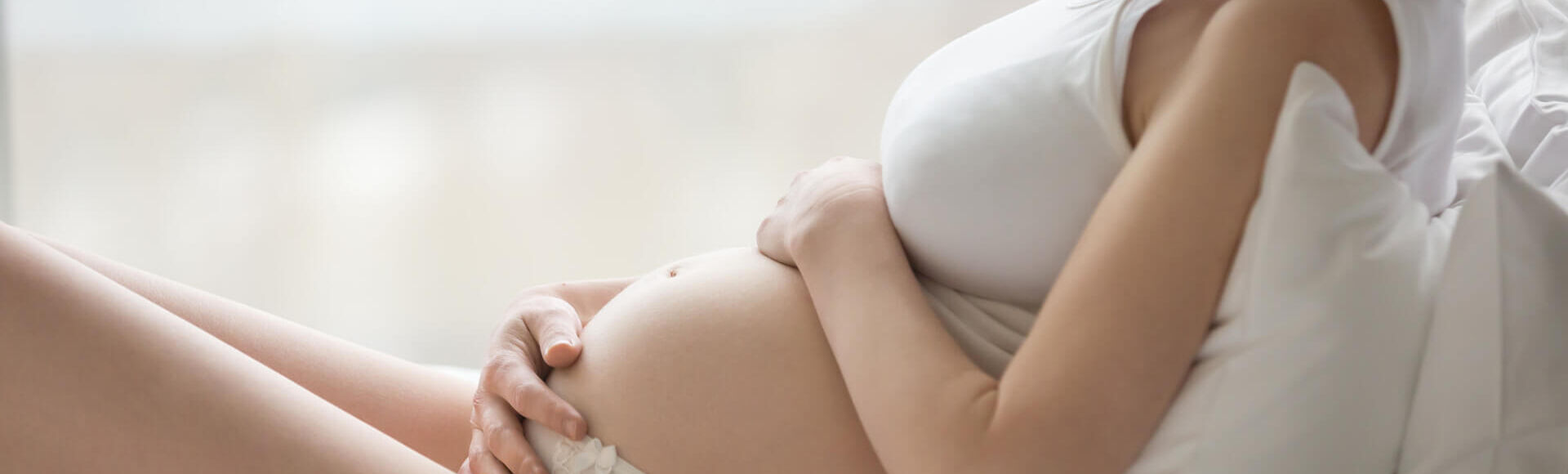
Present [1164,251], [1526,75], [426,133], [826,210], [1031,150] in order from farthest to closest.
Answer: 1. [426,133]
2. [1526,75]
3. [826,210]
4. [1031,150]
5. [1164,251]

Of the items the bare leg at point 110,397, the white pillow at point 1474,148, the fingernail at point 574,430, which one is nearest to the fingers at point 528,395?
the fingernail at point 574,430

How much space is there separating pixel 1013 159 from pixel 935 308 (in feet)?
0.42

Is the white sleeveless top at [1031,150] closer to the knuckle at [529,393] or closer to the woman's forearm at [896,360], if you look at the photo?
the woman's forearm at [896,360]

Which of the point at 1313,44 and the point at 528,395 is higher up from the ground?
the point at 1313,44

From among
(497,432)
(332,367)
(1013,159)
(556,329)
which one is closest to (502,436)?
(497,432)

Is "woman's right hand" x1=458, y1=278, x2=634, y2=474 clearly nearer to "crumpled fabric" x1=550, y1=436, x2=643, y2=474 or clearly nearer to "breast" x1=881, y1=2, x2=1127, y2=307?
"crumpled fabric" x1=550, y1=436, x2=643, y2=474

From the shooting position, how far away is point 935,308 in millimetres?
730

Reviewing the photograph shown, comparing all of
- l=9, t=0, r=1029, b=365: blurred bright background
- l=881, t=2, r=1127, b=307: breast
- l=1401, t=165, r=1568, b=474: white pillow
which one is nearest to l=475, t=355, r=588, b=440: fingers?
l=881, t=2, r=1127, b=307: breast

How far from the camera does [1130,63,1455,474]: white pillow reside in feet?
1.83

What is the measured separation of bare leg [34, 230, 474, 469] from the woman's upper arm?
58 cm

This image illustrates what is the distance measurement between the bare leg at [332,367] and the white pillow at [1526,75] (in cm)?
94

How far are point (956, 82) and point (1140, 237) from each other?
221 mm

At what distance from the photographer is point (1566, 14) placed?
0.86m

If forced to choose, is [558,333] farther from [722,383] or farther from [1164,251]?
[1164,251]
